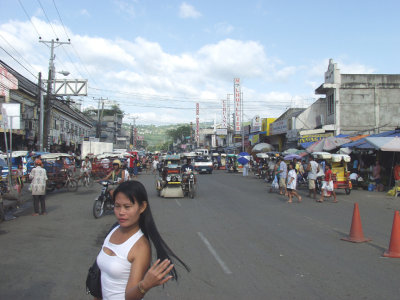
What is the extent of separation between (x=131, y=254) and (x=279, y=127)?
38124 mm

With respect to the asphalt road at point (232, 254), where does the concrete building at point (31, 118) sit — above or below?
above

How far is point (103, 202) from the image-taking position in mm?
11422

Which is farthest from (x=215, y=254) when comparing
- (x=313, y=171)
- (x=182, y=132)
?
(x=182, y=132)

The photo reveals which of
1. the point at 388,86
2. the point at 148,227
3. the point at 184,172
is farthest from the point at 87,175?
the point at 388,86

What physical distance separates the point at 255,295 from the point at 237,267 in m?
1.25

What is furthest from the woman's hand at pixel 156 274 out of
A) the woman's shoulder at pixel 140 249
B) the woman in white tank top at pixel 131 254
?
the woman's shoulder at pixel 140 249

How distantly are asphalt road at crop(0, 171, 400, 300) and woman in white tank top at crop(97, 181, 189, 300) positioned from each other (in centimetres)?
261

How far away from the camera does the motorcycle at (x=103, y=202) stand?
11108mm

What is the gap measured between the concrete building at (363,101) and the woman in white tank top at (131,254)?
28.8 metres

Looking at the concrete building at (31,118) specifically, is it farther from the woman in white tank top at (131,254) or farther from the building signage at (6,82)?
the woman in white tank top at (131,254)

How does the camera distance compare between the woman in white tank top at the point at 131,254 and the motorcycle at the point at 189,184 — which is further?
the motorcycle at the point at 189,184

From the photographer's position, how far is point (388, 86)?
29.3 metres

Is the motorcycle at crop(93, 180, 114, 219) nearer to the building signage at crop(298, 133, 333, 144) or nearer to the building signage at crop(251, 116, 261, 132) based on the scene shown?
the building signage at crop(298, 133, 333, 144)

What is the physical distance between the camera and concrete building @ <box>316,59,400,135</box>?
29188 millimetres
